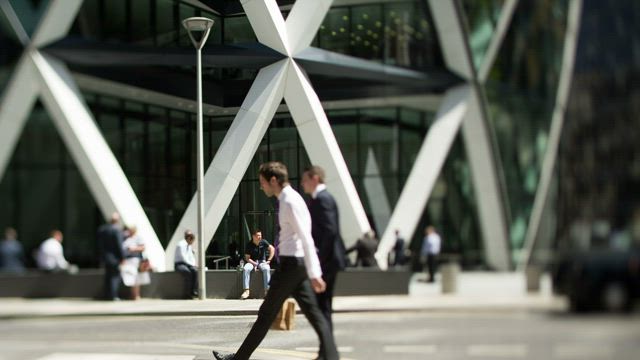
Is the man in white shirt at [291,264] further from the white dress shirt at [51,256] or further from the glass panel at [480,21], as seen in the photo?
Answer: the glass panel at [480,21]

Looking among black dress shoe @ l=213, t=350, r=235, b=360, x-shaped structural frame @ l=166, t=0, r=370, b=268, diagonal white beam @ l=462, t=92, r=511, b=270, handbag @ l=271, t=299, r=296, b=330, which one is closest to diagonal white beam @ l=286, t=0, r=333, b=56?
x-shaped structural frame @ l=166, t=0, r=370, b=268

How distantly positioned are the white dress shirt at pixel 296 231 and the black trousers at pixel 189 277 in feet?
2.02

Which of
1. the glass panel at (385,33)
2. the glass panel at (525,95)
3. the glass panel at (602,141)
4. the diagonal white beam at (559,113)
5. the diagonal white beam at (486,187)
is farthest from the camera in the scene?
the glass panel at (385,33)

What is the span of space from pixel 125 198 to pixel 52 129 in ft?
2.70

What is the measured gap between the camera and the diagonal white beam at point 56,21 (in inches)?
215

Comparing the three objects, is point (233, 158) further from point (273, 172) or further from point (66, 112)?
point (66, 112)

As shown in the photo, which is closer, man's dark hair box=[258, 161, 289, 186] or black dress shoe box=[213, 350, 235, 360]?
man's dark hair box=[258, 161, 289, 186]

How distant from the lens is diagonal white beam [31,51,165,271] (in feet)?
17.7

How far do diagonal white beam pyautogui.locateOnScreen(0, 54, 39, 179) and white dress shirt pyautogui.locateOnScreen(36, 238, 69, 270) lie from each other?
1.89 ft

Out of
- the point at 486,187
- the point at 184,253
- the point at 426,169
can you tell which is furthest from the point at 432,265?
the point at 426,169

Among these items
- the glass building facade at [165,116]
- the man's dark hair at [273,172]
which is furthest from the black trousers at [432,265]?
the man's dark hair at [273,172]

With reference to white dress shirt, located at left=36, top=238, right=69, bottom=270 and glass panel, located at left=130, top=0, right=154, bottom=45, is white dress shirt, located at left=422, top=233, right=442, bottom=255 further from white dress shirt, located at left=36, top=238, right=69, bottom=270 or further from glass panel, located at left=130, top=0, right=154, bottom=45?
white dress shirt, located at left=36, top=238, right=69, bottom=270

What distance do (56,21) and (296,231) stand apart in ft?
7.44

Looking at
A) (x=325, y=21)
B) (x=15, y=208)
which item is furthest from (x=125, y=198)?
(x=325, y=21)
